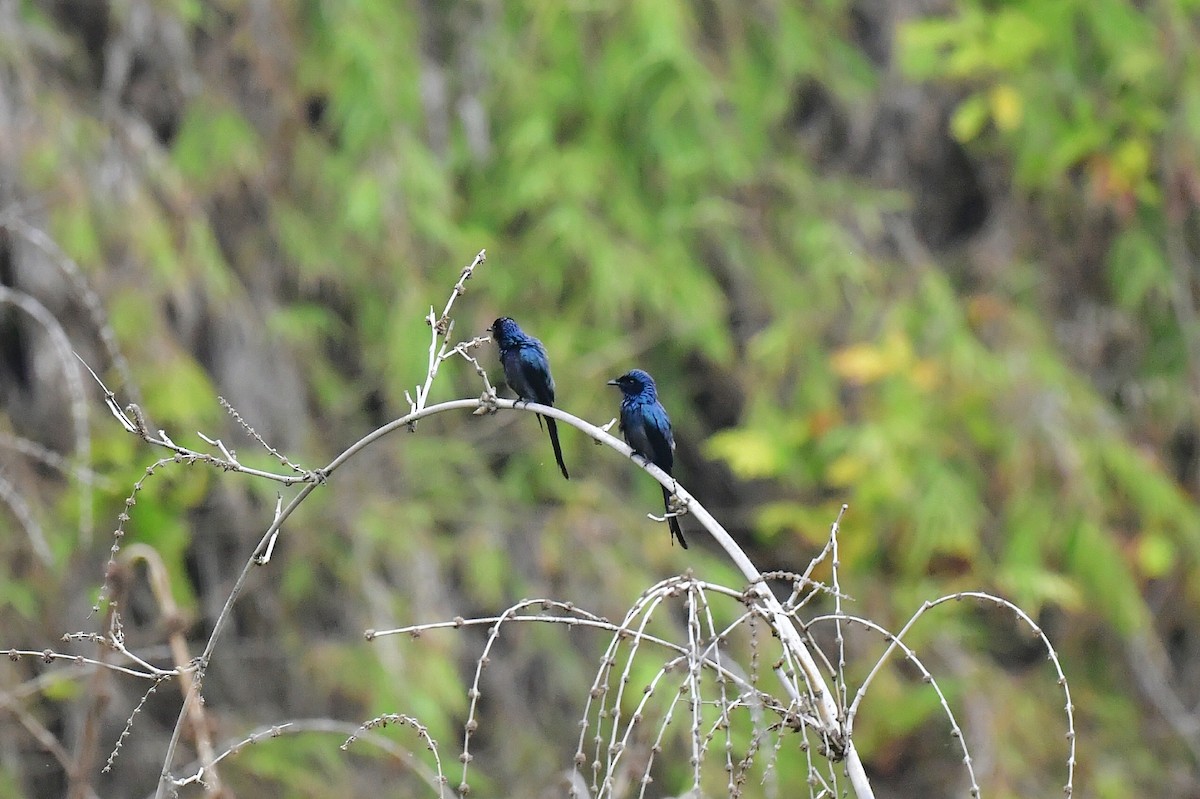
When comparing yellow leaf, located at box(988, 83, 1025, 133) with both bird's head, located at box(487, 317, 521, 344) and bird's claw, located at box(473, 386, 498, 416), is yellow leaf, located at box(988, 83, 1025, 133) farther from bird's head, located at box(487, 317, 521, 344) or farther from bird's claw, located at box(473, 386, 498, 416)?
bird's claw, located at box(473, 386, 498, 416)

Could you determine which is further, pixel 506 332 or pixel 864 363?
pixel 864 363

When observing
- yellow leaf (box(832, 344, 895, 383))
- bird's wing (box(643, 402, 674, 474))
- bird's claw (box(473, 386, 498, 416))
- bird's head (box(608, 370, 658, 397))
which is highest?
yellow leaf (box(832, 344, 895, 383))

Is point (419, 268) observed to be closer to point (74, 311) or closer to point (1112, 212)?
point (74, 311)

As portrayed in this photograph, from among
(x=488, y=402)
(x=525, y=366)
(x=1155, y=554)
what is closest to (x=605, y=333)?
(x=525, y=366)

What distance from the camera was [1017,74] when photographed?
7379 mm

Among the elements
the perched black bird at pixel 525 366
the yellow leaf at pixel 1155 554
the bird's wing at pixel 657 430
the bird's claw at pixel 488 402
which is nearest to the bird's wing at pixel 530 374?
the perched black bird at pixel 525 366

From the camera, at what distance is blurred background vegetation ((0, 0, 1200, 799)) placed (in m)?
5.80

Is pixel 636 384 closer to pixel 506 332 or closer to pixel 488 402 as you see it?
pixel 506 332

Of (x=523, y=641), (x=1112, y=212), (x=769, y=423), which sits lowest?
(x=523, y=641)

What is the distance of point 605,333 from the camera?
6777 mm

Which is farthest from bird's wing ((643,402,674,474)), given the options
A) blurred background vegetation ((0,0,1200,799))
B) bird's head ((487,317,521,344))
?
blurred background vegetation ((0,0,1200,799))

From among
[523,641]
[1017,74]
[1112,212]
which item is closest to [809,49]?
[1017,74]

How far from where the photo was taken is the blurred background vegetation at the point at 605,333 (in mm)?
5797

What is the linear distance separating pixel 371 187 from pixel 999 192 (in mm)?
3654
